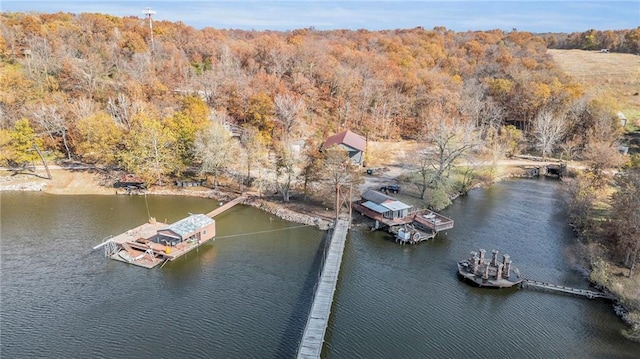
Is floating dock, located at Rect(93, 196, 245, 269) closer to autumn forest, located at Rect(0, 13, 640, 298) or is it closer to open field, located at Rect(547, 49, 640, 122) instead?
autumn forest, located at Rect(0, 13, 640, 298)

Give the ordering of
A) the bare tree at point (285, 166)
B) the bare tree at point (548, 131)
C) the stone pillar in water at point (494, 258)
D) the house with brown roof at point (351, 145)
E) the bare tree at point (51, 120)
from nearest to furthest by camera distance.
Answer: the stone pillar in water at point (494, 258)
the bare tree at point (285, 166)
the bare tree at point (51, 120)
the house with brown roof at point (351, 145)
the bare tree at point (548, 131)

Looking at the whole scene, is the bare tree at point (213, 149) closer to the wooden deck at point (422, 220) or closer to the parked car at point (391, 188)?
the wooden deck at point (422, 220)

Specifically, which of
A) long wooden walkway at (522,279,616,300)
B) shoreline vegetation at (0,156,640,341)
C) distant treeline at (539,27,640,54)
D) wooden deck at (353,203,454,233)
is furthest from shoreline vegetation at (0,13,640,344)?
distant treeline at (539,27,640,54)

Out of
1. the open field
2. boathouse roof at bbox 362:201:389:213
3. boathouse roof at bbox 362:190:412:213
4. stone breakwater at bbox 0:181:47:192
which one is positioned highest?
the open field

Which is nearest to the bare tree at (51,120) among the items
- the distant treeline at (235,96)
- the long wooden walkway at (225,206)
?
the distant treeline at (235,96)

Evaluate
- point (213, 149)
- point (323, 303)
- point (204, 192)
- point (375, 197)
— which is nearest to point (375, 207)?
point (375, 197)

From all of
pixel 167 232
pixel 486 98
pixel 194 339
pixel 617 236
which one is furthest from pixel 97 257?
pixel 486 98

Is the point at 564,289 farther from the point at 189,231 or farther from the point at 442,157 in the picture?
the point at 189,231
